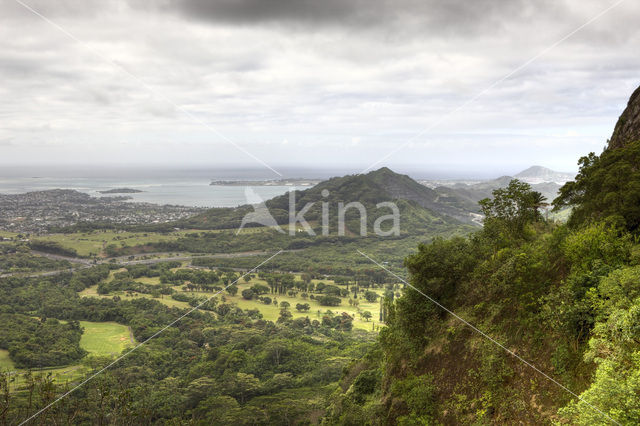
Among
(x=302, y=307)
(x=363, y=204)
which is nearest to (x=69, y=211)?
(x=363, y=204)

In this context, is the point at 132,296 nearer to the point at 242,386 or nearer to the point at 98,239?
the point at 242,386

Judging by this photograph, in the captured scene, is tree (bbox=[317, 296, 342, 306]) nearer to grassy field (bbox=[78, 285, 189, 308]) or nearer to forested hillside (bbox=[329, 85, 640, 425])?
grassy field (bbox=[78, 285, 189, 308])

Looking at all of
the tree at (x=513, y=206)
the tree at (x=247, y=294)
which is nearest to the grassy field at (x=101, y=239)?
the tree at (x=247, y=294)

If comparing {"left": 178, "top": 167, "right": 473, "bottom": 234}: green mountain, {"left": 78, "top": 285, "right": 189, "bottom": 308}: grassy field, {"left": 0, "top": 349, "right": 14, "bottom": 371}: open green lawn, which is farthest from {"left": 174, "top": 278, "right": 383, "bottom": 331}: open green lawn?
{"left": 178, "top": 167, "right": 473, "bottom": 234}: green mountain

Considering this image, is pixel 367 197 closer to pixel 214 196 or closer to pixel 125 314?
pixel 125 314

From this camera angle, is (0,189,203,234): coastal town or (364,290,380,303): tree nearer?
(364,290,380,303): tree

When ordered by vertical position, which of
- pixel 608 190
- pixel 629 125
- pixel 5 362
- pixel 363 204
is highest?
pixel 629 125
